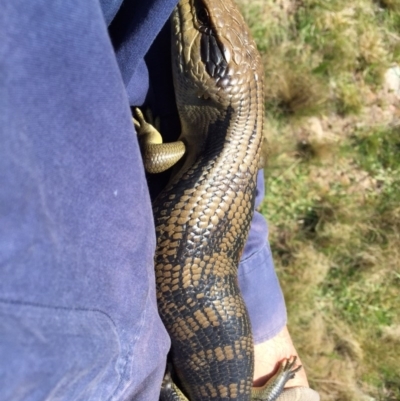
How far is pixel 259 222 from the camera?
187cm

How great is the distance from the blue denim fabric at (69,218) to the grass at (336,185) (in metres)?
1.73

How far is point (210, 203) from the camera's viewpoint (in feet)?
5.18

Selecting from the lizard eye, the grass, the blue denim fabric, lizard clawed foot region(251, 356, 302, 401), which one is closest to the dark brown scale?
the lizard eye

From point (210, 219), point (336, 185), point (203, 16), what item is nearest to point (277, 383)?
point (210, 219)

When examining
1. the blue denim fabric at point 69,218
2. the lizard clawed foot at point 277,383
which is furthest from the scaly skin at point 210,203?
the blue denim fabric at point 69,218

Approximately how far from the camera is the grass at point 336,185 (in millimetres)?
2672

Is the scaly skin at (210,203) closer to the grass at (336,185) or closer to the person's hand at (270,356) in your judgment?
the person's hand at (270,356)

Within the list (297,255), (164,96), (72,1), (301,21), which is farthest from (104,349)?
(301,21)

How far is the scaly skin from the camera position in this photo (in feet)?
5.04

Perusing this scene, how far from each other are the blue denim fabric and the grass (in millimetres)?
1729

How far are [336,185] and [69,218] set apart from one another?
2085 millimetres

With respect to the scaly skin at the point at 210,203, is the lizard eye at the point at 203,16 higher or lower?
higher

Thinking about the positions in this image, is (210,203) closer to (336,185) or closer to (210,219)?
(210,219)

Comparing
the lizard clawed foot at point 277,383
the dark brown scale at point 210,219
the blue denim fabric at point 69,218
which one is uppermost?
the blue denim fabric at point 69,218
